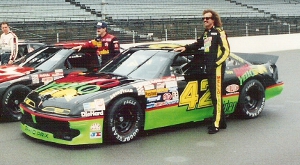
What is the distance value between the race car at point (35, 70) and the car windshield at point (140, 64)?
119cm

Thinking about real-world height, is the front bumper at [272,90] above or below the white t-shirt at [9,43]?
below

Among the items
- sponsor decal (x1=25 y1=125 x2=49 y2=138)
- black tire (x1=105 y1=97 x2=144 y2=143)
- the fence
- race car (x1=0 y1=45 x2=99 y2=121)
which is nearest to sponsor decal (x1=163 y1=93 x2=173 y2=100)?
black tire (x1=105 y1=97 x2=144 y2=143)

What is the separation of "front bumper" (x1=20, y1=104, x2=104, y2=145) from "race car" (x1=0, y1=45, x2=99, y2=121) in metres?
1.67

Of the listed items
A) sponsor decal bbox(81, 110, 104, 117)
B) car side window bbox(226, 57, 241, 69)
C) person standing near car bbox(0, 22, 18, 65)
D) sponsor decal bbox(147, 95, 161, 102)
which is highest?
person standing near car bbox(0, 22, 18, 65)

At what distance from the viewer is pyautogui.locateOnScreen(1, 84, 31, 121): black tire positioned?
23.5ft

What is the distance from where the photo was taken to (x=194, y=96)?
646cm

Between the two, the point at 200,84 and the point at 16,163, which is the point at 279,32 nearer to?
the point at 200,84

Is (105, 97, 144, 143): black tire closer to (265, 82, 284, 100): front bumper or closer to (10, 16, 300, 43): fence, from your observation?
(265, 82, 284, 100): front bumper

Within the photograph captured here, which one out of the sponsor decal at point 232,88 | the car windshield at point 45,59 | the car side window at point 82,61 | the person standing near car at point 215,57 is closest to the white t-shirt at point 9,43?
the car windshield at point 45,59

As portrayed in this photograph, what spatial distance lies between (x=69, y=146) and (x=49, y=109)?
1.81 feet

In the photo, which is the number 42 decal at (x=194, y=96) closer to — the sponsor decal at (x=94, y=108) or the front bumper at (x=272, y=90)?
the sponsor decal at (x=94, y=108)

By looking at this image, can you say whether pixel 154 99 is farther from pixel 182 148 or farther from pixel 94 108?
pixel 94 108

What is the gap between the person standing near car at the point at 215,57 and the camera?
643cm

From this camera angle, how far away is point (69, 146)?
224 inches
